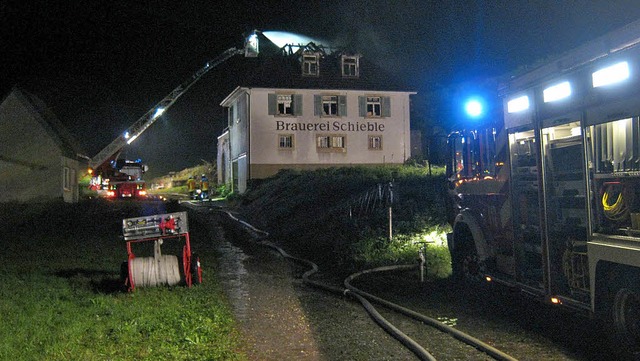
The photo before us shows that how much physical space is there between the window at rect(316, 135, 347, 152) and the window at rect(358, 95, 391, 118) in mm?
2250

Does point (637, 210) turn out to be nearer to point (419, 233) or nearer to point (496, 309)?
point (496, 309)

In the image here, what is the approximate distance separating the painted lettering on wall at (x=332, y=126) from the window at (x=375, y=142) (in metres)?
0.47

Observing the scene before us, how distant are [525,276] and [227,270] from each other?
6882 millimetres

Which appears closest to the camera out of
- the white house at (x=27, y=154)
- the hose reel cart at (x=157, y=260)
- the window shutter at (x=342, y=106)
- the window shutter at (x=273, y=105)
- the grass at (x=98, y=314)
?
the grass at (x=98, y=314)

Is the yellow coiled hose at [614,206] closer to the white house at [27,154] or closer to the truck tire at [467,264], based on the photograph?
the truck tire at [467,264]

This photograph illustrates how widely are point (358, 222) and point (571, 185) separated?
11018mm

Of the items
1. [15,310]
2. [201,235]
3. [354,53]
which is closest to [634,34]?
[15,310]

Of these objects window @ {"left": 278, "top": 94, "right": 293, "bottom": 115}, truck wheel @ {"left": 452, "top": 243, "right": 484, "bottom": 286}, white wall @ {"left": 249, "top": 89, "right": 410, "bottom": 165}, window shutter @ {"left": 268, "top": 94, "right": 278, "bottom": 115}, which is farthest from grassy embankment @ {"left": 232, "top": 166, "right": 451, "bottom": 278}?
window @ {"left": 278, "top": 94, "right": 293, "bottom": 115}

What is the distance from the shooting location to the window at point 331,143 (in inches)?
1631

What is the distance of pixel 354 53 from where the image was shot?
140ft

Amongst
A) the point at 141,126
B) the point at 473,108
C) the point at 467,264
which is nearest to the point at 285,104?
the point at 141,126

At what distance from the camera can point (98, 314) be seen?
8.36 m

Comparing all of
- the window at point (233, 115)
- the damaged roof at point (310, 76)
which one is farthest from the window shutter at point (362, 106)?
the window at point (233, 115)

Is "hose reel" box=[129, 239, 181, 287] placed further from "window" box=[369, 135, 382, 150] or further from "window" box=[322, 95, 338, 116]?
"window" box=[369, 135, 382, 150]
